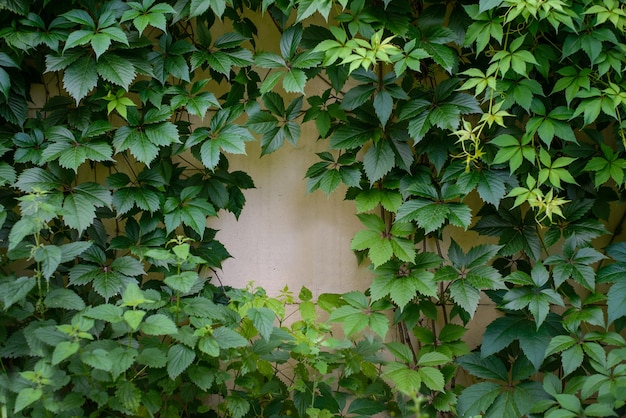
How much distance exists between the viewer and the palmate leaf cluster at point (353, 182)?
6.66 ft

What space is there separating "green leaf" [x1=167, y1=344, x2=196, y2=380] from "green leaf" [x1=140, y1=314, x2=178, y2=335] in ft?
0.30

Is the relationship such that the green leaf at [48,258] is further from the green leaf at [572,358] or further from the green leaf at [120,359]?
the green leaf at [572,358]

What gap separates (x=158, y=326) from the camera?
72.4 inches

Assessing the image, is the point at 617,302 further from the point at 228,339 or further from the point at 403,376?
the point at 228,339

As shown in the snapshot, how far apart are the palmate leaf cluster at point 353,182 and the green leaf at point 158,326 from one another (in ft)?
0.26

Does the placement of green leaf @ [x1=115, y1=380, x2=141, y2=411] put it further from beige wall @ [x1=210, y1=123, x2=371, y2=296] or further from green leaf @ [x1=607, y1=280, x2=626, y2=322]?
green leaf @ [x1=607, y1=280, x2=626, y2=322]

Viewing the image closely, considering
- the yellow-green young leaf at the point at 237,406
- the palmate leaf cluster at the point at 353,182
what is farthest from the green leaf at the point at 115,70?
the yellow-green young leaf at the point at 237,406

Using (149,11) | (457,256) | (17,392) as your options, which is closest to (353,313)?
(457,256)

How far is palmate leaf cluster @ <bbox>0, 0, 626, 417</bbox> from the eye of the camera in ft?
6.66

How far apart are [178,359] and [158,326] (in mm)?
138

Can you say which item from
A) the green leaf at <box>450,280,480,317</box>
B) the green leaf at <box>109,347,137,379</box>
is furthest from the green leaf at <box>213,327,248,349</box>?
the green leaf at <box>450,280,480,317</box>

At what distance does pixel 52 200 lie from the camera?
6.89 ft

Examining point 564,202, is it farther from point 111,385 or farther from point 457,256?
point 111,385

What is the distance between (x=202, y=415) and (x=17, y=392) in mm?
745
